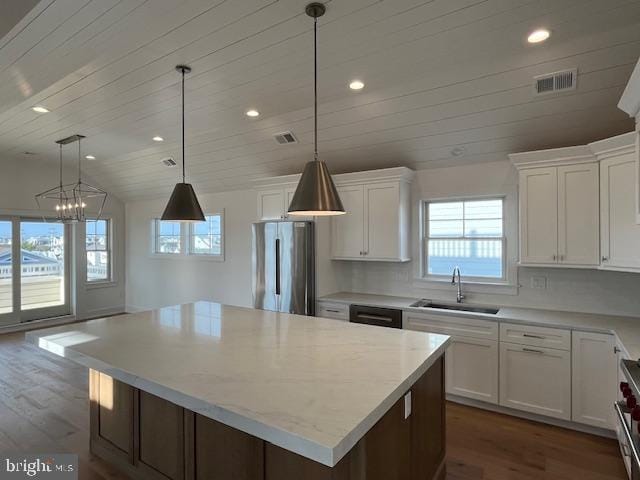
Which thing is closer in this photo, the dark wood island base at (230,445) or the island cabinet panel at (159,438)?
the dark wood island base at (230,445)

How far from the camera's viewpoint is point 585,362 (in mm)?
2830

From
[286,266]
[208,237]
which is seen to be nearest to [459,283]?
[286,266]

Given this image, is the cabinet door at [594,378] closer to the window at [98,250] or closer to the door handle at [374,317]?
the door handle at [374,317]

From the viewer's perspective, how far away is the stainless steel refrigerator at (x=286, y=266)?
4148 millimetres

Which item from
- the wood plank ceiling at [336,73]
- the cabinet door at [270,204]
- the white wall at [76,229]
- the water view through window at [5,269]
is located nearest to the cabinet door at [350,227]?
the wood plank ceiling at [336,73]

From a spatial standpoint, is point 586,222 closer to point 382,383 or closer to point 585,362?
point 585,362

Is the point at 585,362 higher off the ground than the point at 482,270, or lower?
lower

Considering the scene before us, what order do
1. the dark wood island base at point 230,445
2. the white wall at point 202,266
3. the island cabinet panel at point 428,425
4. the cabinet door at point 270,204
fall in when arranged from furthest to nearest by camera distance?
the white wall at point 202,266 < the cabinet door at point 270,204 < the island cabinet panel at point 428,425 < the dark wood island base at point 230,445

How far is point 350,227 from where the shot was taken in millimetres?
4258

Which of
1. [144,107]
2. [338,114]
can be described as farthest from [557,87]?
[144,107]

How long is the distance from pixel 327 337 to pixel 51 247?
256 inches

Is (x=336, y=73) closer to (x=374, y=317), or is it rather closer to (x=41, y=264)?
(x=374, y=317)

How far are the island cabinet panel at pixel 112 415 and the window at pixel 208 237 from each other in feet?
11.9

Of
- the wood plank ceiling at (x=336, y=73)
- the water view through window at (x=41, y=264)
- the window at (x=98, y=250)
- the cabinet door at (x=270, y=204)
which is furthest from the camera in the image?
the window at (x=98, y=250)
